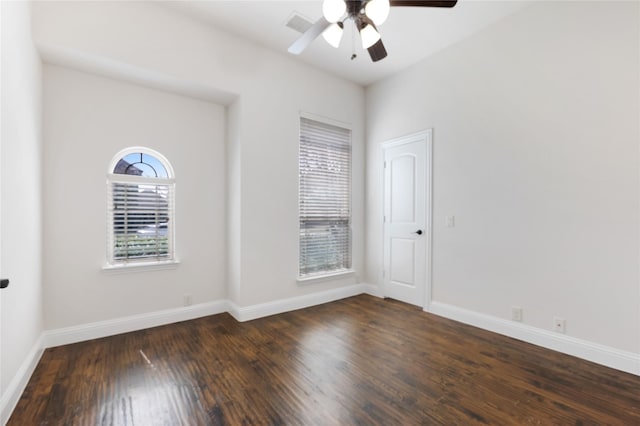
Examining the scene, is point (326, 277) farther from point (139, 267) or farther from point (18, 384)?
point (18, 384)

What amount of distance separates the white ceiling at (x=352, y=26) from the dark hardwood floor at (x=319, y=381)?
332 centimetres

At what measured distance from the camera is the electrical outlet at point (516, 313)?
2.91 metres

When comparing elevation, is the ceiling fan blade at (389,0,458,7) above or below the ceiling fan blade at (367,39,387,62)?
above

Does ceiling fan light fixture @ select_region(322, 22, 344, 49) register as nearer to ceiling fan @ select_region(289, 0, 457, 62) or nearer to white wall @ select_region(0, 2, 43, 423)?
ceiling fan @ select_region(289, 0, 457, 62)

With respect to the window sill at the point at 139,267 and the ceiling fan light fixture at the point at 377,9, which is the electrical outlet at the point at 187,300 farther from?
the ceiling fan light fixture at the point at 377,9

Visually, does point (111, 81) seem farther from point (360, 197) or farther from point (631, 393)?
point (631, 393)

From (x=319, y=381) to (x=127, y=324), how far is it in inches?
87.6

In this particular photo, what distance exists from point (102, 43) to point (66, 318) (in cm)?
262

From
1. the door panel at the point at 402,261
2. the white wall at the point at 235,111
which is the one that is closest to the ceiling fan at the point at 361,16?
the white wall at the point at 235,111

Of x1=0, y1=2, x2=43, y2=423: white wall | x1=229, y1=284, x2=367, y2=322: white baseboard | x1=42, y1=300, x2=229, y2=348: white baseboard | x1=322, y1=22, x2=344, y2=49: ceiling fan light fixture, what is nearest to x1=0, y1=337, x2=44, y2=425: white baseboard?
x1=0, y1=2, x2=43, y2=423: white wall

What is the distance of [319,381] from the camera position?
2.16 meters

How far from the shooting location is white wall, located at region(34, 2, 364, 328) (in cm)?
264

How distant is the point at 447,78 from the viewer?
140 inches

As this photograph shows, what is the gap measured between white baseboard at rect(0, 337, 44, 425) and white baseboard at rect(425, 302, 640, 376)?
385 centimetres
